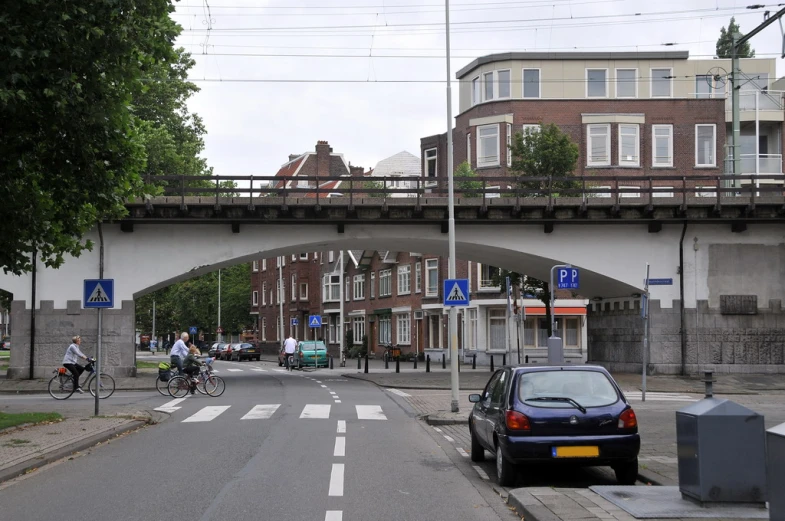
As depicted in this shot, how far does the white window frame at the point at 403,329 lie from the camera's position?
62.9 meters

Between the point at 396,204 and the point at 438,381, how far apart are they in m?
6.34

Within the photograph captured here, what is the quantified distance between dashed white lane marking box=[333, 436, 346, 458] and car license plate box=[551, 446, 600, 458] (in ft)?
12.2

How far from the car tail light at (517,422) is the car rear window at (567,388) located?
0.73 ft

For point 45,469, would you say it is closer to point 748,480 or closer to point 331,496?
point 331,496

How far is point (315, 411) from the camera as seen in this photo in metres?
20.5

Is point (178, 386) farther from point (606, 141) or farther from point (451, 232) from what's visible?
point (606, 141)

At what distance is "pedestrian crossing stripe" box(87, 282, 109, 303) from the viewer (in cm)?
1870

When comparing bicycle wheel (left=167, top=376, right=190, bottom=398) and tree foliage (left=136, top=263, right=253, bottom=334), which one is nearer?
bicycle wheel (left=167, top=376, right=190, bottom=398)

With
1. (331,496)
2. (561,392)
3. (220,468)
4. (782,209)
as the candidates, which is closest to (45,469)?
(220,468)

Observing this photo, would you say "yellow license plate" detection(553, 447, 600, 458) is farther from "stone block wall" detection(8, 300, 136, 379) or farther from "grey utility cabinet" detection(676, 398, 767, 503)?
"stone block wall" detection(8, 300, 136, 379)

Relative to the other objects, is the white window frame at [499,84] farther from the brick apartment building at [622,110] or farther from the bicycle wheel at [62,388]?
the bicycle wheel at [62,388]

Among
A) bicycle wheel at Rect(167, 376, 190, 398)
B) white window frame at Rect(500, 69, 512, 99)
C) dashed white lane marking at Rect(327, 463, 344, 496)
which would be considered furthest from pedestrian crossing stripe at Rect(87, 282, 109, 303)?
white window frame at Rect(500, 69, 512, 99)

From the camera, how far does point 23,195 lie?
48.5 feet

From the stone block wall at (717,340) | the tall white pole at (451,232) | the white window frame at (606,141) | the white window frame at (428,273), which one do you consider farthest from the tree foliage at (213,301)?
the tall white pole at (451,232)
